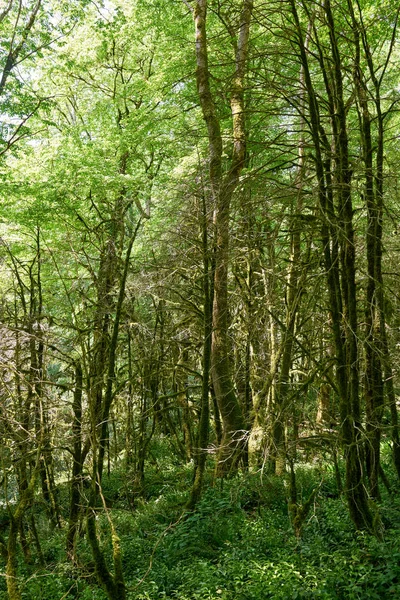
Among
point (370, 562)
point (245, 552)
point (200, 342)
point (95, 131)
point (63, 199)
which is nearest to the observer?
point (370, 562)

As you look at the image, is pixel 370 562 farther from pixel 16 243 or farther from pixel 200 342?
pixel 16 243

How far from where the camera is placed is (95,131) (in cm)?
1414

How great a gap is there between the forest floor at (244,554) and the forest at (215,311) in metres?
0.03

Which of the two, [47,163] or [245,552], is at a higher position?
[47,163]

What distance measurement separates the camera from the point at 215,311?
8.71 metres

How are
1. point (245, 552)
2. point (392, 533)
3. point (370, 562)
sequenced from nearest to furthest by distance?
point (370, 562), point (392, 533), point (245, 552)

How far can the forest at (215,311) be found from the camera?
4.79 meters

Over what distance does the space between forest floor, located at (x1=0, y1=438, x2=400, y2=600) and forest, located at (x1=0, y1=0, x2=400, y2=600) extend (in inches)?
1.3

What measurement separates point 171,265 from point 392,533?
19.7 feet

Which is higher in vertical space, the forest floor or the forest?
the forest

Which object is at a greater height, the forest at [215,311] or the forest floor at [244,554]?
the forest at [215,311]

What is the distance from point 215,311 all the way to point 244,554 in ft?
12.7

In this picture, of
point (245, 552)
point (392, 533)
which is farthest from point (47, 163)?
point (392, 533)

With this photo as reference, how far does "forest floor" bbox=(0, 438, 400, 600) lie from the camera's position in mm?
4691
